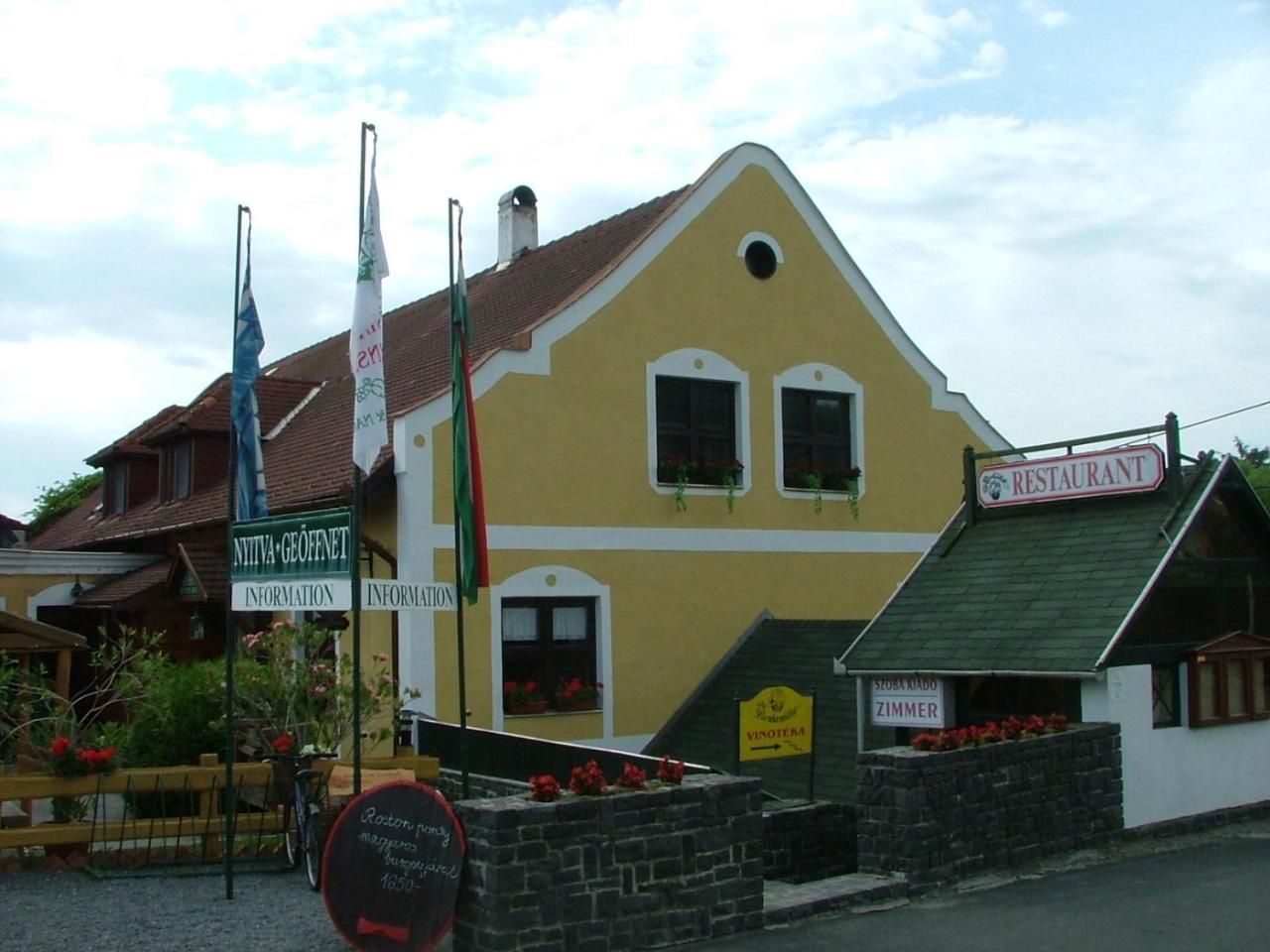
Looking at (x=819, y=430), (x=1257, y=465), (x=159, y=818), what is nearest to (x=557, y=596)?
(x=819, y=430)

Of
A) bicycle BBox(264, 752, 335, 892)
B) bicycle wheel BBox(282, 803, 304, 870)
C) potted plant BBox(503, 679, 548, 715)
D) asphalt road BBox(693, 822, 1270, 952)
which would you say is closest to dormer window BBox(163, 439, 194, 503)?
potted plant BBox(503, 679, 548, 715)

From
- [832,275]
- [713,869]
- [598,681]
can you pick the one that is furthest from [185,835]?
[832,275]

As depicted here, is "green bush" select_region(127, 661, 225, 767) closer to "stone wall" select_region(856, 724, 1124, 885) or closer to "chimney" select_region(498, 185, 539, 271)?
"stone wall" select_region(856, 724, 1124, 885)

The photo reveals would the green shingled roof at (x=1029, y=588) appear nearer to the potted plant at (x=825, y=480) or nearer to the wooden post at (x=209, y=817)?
the potted plant at (x=825, y=480)

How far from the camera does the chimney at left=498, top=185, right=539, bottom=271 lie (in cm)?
2512

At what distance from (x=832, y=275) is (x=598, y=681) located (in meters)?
7.20

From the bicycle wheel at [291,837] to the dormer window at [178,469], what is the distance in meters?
12.8

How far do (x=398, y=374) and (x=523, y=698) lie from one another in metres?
6.39

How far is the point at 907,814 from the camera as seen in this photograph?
10984mm

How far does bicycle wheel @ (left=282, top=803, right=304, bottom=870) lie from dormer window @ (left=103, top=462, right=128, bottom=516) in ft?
52.0

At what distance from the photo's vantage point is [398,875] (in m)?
8.84

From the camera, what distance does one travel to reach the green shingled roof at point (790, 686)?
15.9m

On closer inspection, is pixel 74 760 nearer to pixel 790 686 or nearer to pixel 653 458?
pixel 653 458

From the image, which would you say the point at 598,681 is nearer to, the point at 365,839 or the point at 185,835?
the point at 185,835
